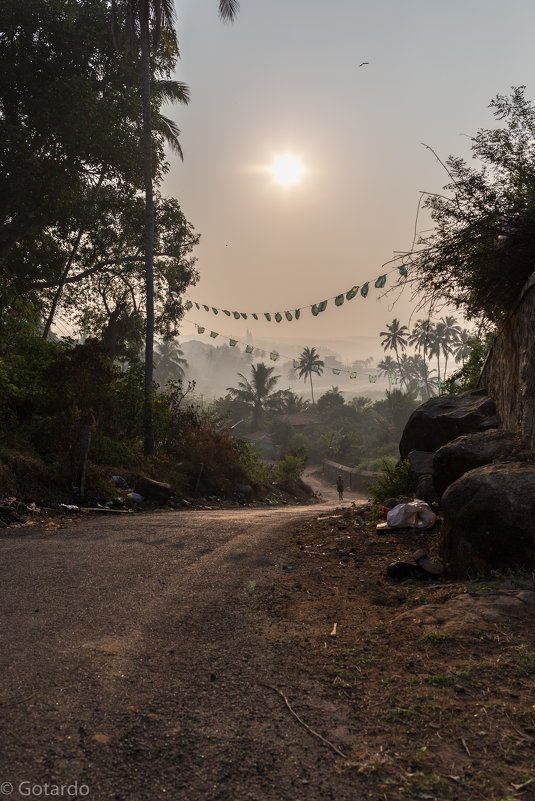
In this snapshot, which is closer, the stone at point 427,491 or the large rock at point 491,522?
the large rock at point 491,522

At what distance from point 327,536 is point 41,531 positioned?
175 inches

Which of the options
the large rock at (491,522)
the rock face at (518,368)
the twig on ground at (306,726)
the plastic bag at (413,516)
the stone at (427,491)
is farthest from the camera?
the stone at (427,491)

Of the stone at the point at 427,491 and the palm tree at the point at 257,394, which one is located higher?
the palm tree at the point at 257,394

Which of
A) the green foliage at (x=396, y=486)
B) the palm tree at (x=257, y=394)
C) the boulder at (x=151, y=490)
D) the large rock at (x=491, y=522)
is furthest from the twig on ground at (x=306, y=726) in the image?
the palm tree at (x=257, y=394)

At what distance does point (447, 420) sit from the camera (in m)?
8.26

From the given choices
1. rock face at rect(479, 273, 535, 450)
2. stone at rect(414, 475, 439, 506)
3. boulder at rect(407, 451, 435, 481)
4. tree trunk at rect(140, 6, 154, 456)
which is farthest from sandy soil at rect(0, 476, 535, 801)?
tree trunk at rect(140, 6, 154, 456)

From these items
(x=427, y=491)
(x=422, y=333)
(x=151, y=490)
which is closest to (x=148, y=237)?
(x=151, y=490)

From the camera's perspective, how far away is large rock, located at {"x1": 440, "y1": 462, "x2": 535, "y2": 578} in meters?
4.16

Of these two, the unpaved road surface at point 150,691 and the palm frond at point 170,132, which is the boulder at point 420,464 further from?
the palm frond at point 170,132

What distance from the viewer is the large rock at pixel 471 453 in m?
5.70

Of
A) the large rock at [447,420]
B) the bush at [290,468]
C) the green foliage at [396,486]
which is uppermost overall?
the large rock at [447,420]

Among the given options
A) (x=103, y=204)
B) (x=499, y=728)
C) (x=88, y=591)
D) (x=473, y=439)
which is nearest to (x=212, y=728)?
(x=499, y=728)

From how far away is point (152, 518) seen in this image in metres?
8.85

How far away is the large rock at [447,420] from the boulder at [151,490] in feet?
20.3
